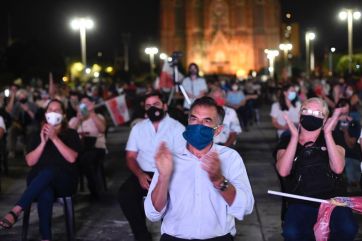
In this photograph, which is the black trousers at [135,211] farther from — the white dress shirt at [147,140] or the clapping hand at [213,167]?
the clapping hand at [213,167]

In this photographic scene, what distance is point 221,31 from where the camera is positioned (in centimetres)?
9338

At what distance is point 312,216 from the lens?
6238 mm

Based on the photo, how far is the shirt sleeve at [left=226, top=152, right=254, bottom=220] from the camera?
184 inches

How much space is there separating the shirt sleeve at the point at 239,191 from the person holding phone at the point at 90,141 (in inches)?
230

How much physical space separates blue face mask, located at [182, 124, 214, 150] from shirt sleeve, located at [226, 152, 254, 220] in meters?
0.27

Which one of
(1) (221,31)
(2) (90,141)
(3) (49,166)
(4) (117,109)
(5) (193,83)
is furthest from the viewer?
(1) (221,31)

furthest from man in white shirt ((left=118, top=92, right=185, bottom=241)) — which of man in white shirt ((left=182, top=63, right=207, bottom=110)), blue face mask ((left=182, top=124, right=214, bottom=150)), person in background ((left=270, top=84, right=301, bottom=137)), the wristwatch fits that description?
man in white shirt ((left=182, top=63, right=207, bottom=110))

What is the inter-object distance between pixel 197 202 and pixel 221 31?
294ft

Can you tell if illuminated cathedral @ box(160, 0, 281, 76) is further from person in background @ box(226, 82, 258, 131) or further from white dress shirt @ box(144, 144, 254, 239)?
white dress shirt @ box(144, 144, 254, 239)

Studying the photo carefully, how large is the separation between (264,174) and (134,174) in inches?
214

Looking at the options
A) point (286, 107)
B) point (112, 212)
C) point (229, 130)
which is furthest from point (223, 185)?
point (286, 107)

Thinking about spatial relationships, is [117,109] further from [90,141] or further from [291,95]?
[90,141]

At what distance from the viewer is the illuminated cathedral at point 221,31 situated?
93375 mm

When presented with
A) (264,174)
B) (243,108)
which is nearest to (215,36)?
(243,108)
